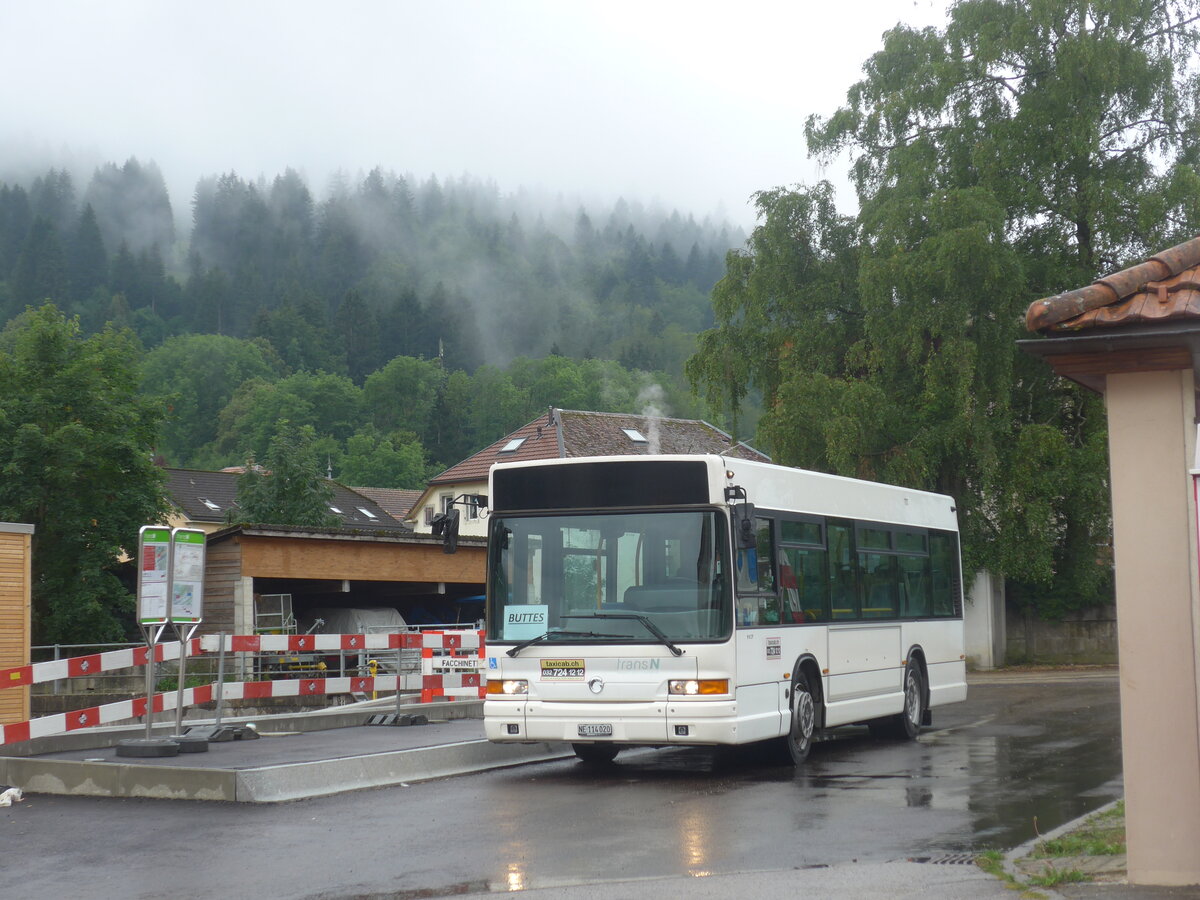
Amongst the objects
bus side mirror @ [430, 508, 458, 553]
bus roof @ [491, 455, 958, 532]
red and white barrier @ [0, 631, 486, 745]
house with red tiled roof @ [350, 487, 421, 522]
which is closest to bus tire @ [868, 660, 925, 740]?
bus roof @ [491, 455, 958, 532]

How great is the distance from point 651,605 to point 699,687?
2.75ft

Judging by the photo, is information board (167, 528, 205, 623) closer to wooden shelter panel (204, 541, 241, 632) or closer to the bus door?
the bus door

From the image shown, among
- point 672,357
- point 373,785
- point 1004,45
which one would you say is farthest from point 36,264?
point 373,785

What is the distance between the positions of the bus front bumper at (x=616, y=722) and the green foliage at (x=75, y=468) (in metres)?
27.9

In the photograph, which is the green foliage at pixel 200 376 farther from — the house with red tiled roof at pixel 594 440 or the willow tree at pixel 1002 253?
the willow tree at pixel 1002 253

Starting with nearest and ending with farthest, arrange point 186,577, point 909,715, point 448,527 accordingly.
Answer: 1. point 448,527
2. point 186,577
3. point 909,715

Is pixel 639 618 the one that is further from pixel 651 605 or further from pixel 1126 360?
pixel 1126 360

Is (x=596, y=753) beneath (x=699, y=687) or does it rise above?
beneath

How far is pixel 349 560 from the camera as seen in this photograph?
3266 centimetres

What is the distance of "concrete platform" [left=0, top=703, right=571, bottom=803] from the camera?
11.5 metres

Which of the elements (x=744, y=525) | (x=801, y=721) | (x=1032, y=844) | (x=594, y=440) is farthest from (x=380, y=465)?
(x=1032, y=844)

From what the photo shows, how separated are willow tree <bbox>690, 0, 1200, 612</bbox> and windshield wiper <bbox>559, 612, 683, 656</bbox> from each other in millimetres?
19765

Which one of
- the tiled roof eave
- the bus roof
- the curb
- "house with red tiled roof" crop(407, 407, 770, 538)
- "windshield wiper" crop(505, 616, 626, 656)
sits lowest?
the curb

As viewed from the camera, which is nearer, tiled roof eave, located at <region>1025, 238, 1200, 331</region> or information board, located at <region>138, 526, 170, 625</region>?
tiled roof eave, located at <region>1025, 238, 1200, 331</region>
